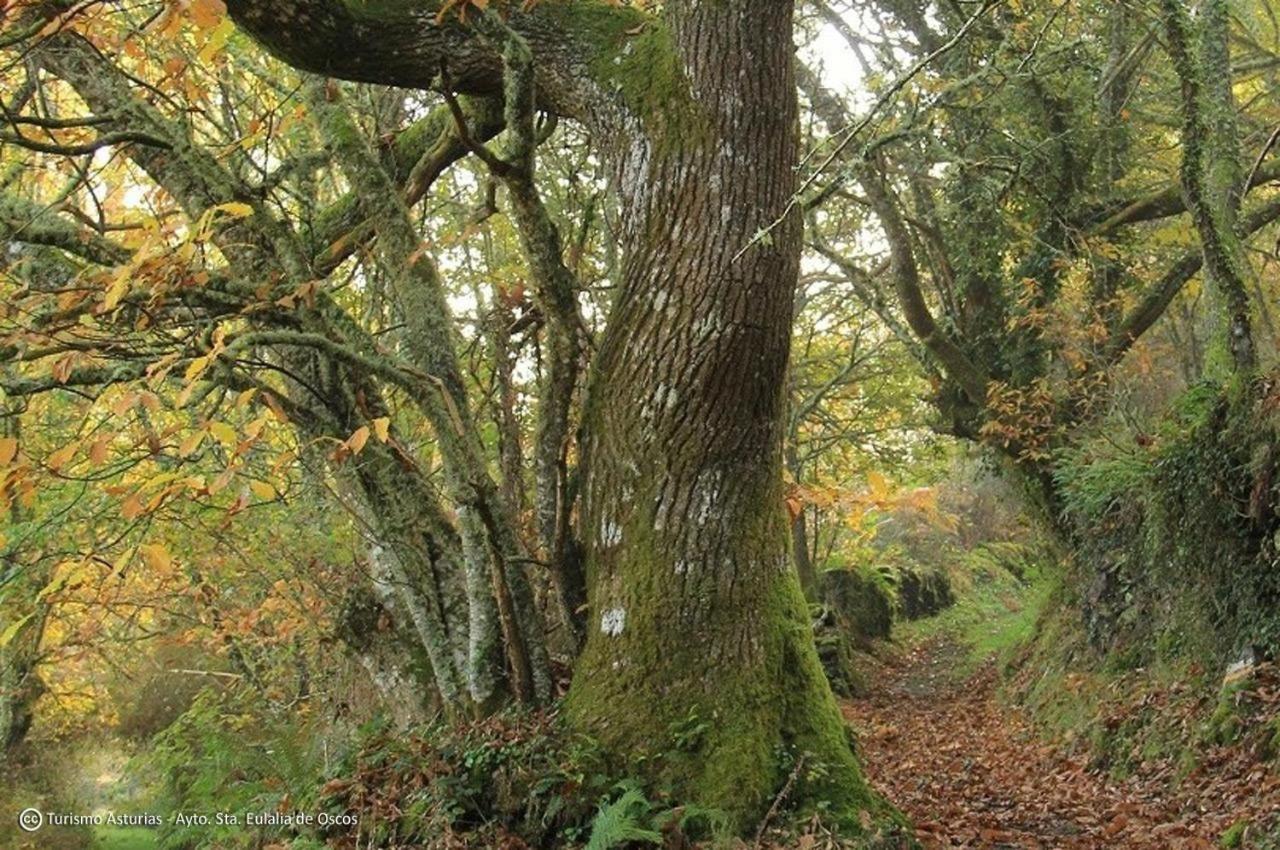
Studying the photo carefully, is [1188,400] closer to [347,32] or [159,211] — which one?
[347,32]

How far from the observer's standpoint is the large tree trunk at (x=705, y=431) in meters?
Answer: 4.37

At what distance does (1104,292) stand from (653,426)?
345 inches

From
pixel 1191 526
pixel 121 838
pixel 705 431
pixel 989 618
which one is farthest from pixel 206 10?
pixel 989 618

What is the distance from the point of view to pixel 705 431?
445cm

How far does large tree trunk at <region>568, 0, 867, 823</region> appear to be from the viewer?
437 cm

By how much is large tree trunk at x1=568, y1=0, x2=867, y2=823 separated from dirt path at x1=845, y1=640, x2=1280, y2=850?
111cm

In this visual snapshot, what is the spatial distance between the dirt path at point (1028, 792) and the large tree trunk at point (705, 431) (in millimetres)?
1113

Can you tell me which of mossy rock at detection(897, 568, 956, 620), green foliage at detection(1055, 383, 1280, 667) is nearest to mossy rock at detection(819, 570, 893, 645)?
mossy rock at detection(897, 568, 956, 620)

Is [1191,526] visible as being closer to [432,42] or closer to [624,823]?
[624,823]

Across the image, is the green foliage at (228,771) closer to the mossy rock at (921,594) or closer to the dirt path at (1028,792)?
the dirt path at (1028,792)

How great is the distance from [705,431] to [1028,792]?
428 centimetres

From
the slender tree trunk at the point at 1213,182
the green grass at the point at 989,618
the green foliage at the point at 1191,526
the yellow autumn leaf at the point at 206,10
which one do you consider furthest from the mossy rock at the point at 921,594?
the yellow autumn leaf at the point at 206,10

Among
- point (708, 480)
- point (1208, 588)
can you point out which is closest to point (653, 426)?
point (708, 480)

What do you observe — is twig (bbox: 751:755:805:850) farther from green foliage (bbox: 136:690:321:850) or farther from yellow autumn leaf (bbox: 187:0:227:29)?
yellow autumn leaf (bbox: 187:0:227:29)
